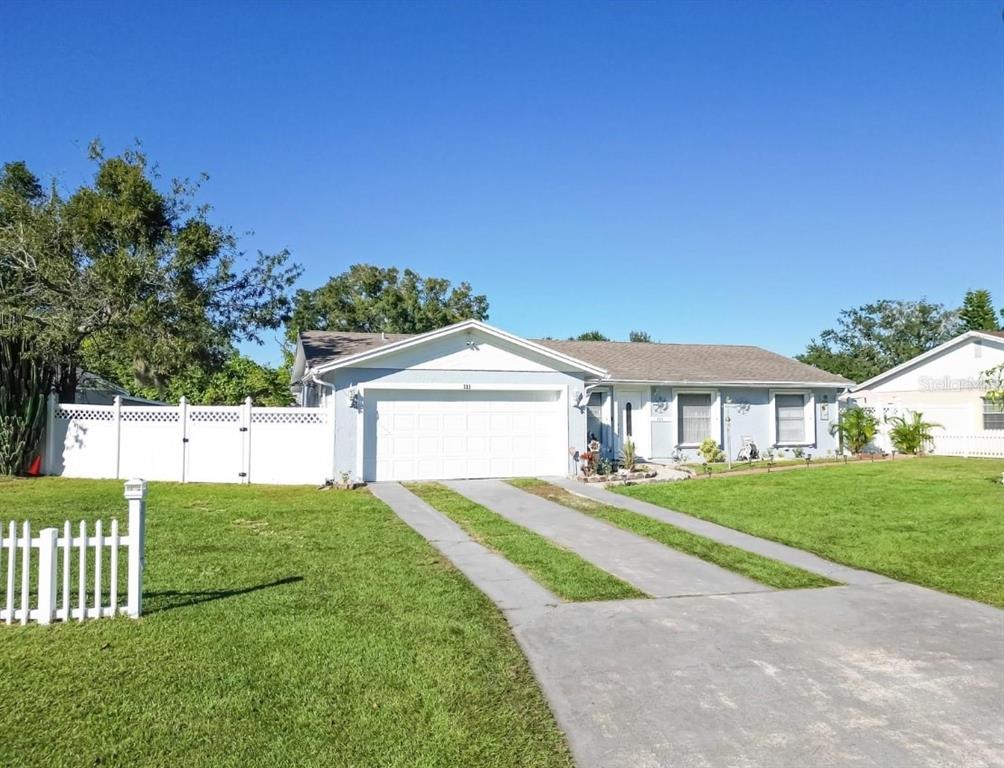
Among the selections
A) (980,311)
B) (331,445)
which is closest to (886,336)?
(980,311)

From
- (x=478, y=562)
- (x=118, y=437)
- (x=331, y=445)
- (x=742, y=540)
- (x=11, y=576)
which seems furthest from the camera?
(x=118, y=437)

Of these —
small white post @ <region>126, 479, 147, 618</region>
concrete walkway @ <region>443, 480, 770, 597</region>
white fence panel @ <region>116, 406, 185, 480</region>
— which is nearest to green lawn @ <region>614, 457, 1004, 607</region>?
concrete walkway @ <region>443, 480, 770, 597</region>

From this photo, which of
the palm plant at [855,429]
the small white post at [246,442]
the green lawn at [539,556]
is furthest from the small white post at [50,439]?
the palm plant at [855,429]

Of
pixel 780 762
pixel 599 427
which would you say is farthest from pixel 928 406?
pixel 780 762

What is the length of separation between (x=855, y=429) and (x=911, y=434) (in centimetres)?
205

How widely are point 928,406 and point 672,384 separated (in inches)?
402

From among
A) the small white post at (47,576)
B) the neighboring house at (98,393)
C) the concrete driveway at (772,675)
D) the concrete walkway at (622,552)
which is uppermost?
the neighboring house at (98,393)

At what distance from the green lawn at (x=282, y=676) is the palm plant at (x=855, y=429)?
1805 cm

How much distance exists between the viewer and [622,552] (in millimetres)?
9484

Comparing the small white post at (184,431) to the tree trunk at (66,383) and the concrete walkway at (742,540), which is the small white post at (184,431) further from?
the concrete walkway at (742,540)

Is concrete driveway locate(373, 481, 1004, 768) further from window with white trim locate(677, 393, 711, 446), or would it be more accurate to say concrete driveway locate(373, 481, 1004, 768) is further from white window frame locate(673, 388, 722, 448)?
window with white trim locate(677, 393, 711, 446)

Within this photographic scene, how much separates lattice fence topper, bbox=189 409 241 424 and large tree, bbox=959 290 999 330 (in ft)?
141

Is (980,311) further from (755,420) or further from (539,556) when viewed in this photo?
(539,556)

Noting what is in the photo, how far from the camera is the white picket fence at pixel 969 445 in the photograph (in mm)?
21469
